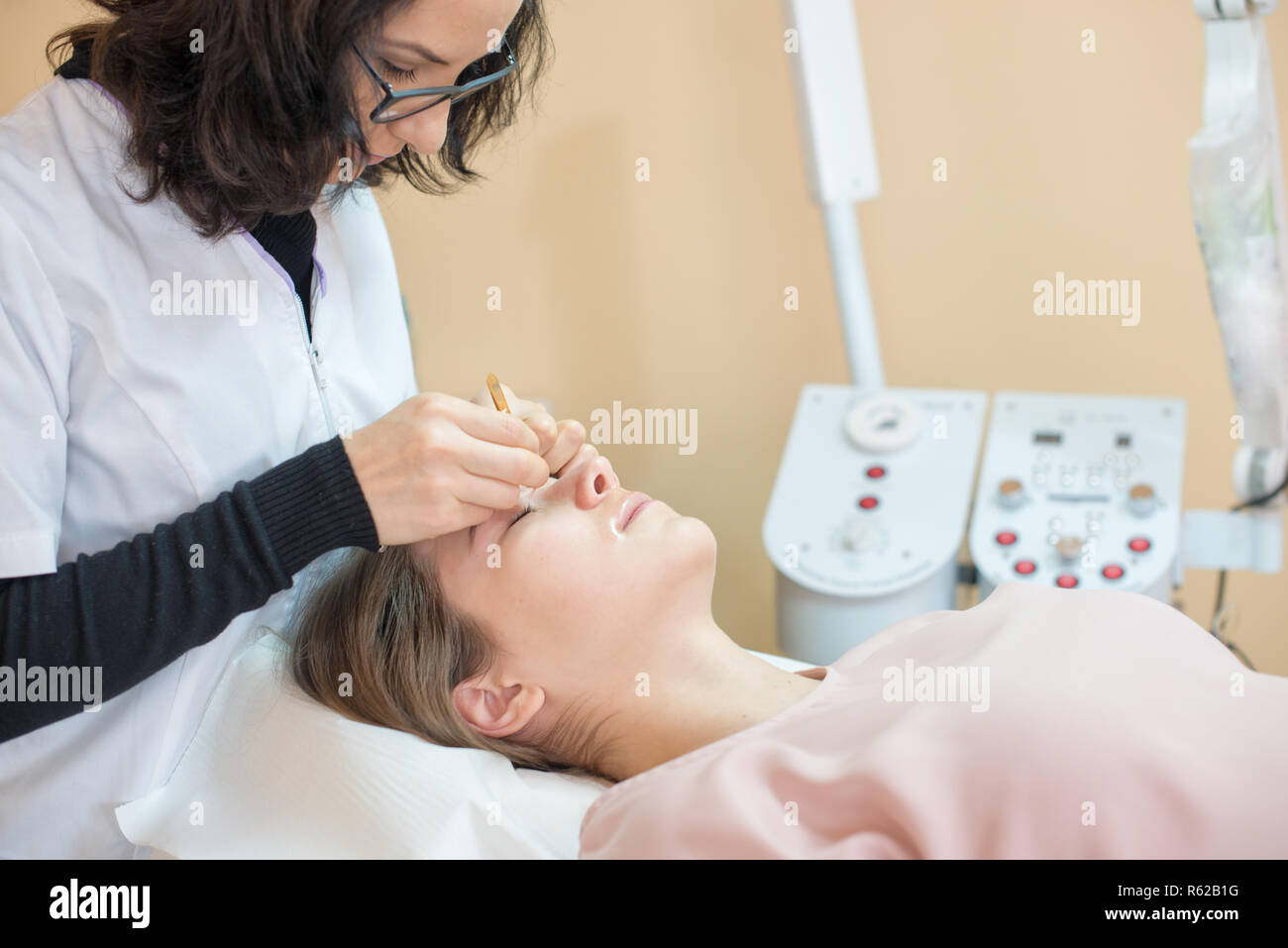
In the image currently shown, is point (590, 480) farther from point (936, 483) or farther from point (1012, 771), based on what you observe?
point (936, 483)

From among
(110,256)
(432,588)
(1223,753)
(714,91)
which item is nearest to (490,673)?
(432,588)

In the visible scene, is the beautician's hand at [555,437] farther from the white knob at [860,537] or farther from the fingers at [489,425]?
the white knob at [860,537]

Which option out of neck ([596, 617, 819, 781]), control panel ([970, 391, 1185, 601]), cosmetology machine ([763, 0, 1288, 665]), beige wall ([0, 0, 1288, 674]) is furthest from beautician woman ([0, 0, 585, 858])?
beige wall ([0, 0, 1288, 674])

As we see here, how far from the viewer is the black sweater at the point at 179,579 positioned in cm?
106

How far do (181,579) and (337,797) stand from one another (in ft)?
0.89

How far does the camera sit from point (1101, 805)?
98 cm

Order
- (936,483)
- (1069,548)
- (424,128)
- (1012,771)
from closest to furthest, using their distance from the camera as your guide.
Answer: (1012,771)
(424,128)
(1069,548)
(936,483)

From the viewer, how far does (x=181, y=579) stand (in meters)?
1.07

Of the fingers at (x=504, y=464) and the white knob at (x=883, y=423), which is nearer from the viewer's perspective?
the fingers at (x=504, y=464)

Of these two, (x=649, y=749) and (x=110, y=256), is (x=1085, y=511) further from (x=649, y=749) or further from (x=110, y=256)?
(x=110, y=256)

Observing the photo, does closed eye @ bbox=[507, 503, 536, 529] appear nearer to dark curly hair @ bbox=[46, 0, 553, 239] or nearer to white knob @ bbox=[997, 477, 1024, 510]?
dark curly hair @ bbox=[46, 0, 553, 239]

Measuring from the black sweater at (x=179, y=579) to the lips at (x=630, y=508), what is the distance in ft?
0.88

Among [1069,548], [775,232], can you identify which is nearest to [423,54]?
[1069,548]

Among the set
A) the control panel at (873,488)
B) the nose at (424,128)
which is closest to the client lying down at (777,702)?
the nose at (424,128)
